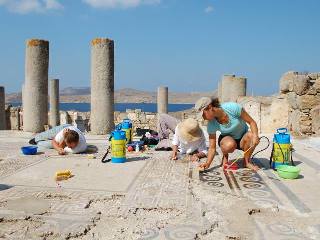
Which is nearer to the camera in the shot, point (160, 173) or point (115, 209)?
point (115, 209)

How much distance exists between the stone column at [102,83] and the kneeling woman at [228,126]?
645 centimetres

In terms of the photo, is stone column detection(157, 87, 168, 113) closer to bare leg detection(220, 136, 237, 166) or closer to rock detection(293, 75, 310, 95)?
rock detection(293, 75, 310, 95)

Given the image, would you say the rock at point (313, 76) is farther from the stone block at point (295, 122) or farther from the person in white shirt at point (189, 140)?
the person in white shirt at point (189, 140)

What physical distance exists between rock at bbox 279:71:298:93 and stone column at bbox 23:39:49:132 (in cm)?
864

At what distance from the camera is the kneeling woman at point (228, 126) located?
639cm

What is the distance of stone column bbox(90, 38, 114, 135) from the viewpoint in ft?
41.3

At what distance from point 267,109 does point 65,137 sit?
9.04 m

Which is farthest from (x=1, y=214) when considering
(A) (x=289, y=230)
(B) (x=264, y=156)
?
(B) (x=264, y=156)

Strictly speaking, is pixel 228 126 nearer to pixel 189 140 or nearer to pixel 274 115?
pixel 189 140

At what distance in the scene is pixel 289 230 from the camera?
13.0 ft

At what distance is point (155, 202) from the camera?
487 centimetres

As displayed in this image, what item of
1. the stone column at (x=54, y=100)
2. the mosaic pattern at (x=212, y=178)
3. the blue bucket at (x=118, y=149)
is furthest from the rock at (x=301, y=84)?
the stone column at (x=54, y=100)

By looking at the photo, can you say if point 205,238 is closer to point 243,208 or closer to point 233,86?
point 243,208

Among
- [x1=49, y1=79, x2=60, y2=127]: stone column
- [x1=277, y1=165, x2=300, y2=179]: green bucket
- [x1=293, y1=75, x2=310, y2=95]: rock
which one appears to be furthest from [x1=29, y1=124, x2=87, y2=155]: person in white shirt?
[x1=49, y1=79, x2=60, y2=127]: stone column
